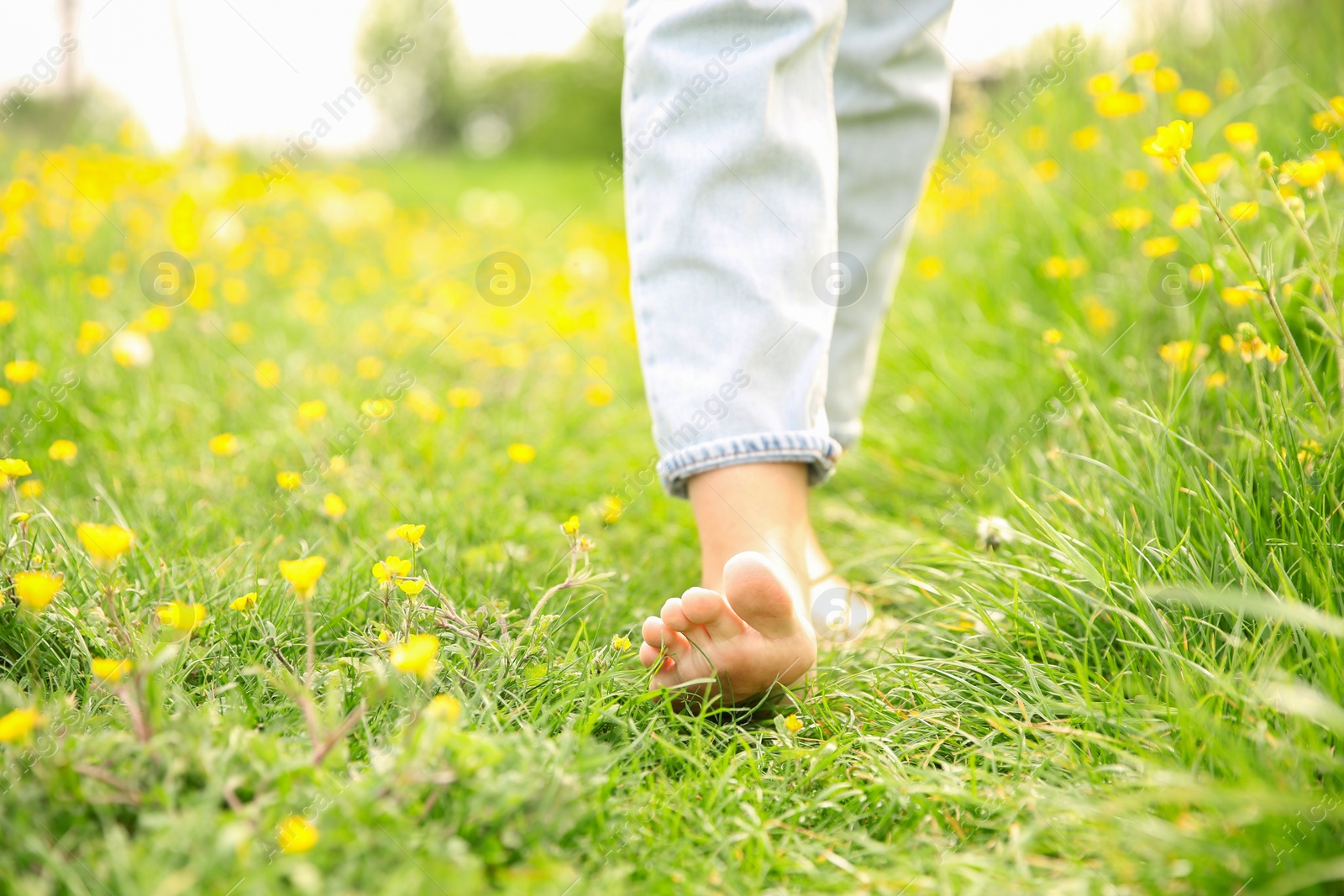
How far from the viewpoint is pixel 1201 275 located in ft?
4.91

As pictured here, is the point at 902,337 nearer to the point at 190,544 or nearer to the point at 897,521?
the point at 897,521

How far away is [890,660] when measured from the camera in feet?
4.11

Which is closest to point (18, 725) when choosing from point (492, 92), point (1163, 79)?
point (1163, 79)

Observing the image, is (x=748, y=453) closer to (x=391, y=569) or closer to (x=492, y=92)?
(x=391, y=569)

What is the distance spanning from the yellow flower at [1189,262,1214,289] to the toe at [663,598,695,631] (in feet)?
3.35

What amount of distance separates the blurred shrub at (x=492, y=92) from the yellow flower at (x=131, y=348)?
775 centimetres

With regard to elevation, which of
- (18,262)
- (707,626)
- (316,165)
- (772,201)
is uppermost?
(316,165)

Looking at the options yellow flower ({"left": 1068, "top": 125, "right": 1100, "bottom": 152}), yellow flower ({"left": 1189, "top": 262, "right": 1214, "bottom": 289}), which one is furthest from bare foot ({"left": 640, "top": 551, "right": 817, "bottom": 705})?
yellow flower ({"left": 1068, "top": 125, "right": 1100, "bottom": 152})

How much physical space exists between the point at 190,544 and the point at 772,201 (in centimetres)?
99

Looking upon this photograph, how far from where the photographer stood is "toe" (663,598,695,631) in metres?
1.02

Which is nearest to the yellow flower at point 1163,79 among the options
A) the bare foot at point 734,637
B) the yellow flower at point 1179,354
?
the yellow flower at point 1179,354

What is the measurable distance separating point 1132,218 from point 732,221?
1286 mm

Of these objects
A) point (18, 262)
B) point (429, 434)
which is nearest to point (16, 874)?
point (429, 434)

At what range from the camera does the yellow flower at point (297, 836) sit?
2.31ft
